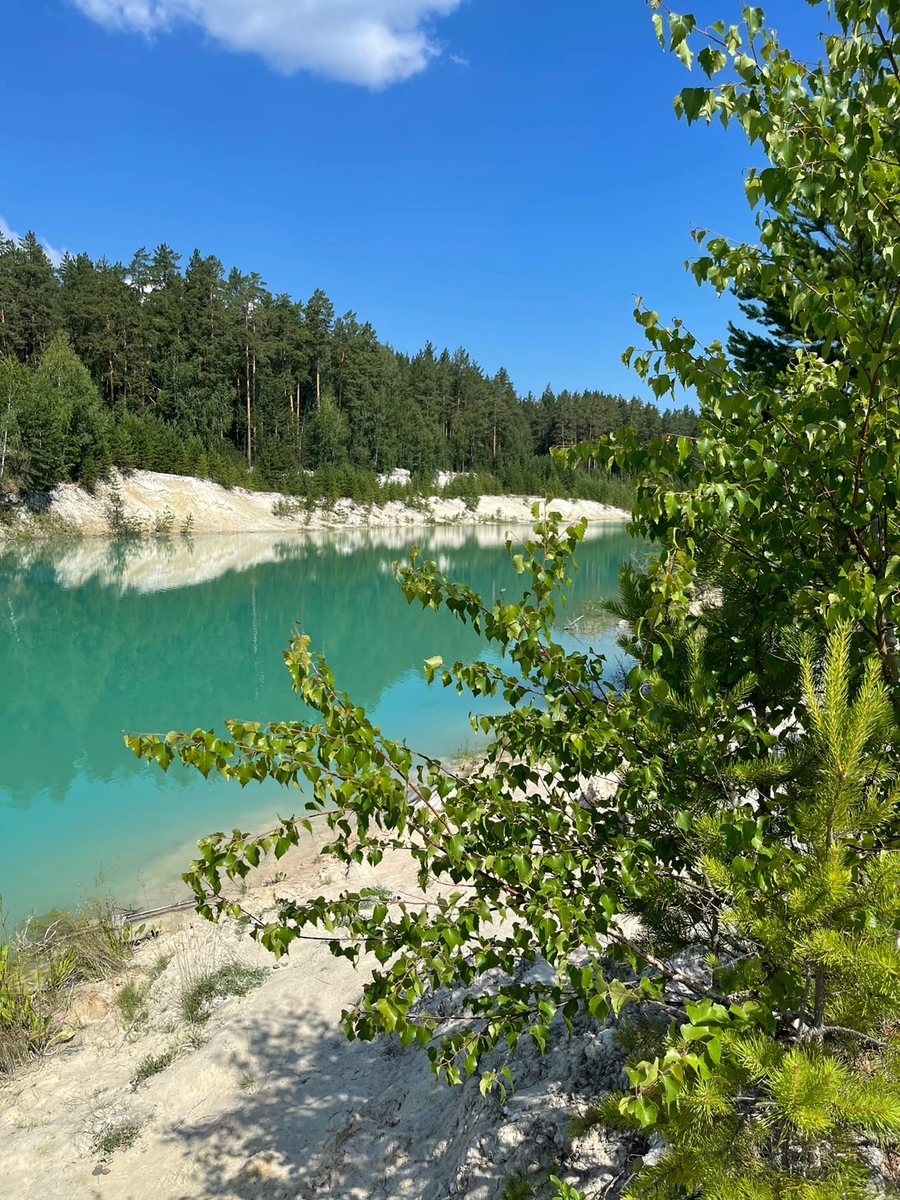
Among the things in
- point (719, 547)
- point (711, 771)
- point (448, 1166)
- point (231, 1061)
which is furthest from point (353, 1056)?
point (719, 547)

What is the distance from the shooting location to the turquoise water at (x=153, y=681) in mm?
11062

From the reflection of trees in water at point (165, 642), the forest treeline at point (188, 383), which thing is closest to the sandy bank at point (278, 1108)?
the reflection of trees in water at point (165, 642)

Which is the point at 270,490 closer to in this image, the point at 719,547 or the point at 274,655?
the point at 274,655

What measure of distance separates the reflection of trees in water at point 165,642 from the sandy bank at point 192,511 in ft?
18.2

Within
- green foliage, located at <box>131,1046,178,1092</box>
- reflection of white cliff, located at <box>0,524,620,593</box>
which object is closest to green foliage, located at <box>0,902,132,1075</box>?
green foliage, located at <box>131,1046,178,1092</box>

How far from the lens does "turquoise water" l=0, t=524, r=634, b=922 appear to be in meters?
11.1

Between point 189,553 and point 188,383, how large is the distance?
29.9 m

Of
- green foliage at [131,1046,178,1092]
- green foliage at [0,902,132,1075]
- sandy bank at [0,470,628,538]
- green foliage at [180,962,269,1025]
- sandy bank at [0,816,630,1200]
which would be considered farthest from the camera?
sandy bank at [0,470,628,538]

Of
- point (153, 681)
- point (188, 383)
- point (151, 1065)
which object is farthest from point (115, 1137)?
point (188, 383)

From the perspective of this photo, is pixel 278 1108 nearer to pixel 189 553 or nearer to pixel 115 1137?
pixel 115 1137

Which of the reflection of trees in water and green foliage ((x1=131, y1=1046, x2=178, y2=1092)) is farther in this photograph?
the reflection of trees in water

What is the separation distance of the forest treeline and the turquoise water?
484 inches

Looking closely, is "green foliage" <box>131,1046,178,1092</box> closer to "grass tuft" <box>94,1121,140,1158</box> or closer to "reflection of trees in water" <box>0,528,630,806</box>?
"grass tuft" <box>94,1121,140,1158</box>

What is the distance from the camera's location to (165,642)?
24.8m
